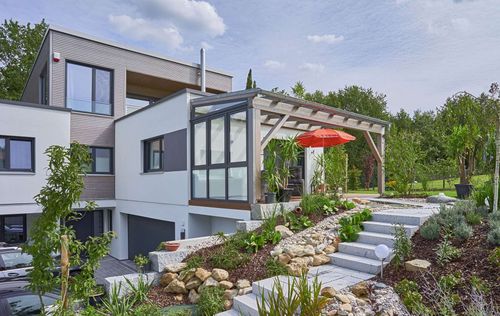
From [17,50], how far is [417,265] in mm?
27375

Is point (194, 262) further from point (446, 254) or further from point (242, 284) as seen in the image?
point (446, 254)

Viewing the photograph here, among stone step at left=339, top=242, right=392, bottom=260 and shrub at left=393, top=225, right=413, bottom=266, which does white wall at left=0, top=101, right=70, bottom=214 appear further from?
shrub at left=393, top=225, right=413, bottom=266

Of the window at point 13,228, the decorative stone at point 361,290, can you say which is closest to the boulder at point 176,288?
the decorative stone at point 361,290

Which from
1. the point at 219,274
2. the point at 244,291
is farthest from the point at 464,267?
the point at 219,274

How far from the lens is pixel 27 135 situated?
39.8ft

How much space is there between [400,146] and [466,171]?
235cm

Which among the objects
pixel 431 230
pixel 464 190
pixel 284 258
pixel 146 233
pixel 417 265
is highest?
pixel 464 190

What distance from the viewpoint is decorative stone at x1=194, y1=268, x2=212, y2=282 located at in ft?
19.1

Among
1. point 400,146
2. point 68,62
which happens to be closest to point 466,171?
point 400,146

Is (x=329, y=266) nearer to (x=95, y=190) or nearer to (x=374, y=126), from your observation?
(x=374, y=126)

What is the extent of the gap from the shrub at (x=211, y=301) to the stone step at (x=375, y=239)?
9.65 ft

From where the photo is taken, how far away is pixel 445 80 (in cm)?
1152

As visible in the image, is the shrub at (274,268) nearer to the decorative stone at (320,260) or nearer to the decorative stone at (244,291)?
the decorative stone at (244,291)

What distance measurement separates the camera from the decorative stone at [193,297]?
5520 mm
